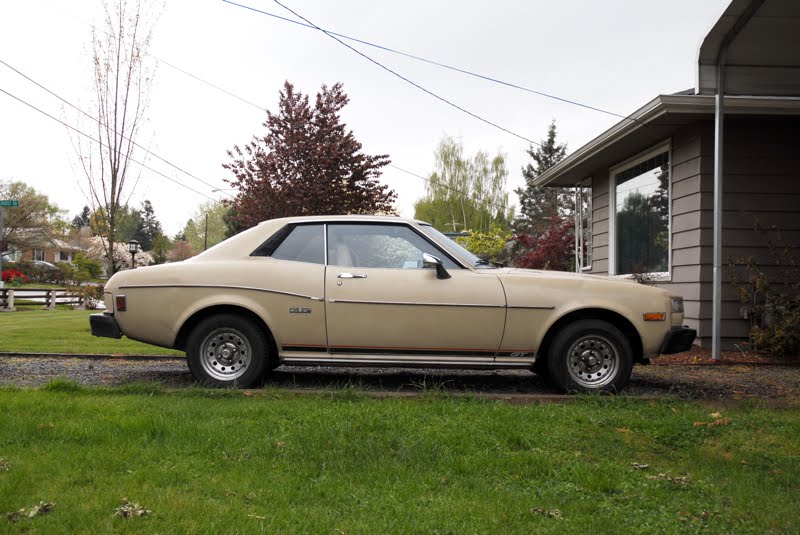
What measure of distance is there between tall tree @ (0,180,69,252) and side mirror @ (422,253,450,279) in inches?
1811

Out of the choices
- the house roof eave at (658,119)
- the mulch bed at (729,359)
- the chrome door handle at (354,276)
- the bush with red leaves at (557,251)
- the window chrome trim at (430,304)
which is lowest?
the mulch bed at (729,359)

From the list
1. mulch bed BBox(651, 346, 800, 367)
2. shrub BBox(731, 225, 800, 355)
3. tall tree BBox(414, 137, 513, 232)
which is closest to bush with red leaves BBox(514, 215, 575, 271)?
shrub BBox(731, 225, 800, 355)

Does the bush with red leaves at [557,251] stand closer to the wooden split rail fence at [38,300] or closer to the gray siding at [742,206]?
the gray siding at [742,206]

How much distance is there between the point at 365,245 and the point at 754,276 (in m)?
5.71

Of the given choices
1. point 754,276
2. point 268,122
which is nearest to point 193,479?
point 754,276

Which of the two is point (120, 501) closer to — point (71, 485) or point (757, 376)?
point (71, 485)

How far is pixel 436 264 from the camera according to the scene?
5.69 m

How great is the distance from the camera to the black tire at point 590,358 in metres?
5.63

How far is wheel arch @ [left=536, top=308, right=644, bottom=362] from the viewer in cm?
574

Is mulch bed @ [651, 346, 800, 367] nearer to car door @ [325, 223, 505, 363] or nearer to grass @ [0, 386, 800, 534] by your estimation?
grass @ [0, 386, 800, 534]

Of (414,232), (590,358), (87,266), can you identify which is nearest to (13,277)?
(87,266)

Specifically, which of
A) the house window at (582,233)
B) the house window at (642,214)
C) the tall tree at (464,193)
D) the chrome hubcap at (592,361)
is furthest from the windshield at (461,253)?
the tall tree at (464,193)

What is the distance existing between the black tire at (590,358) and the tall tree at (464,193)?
44.6 metres

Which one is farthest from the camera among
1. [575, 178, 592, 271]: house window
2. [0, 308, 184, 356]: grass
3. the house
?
[575, 178, 592, 271]: house window
